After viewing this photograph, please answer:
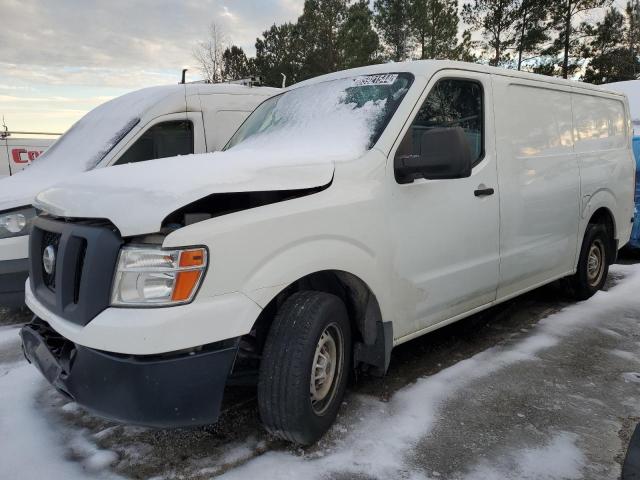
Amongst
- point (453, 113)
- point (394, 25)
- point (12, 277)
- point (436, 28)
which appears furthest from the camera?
point (394, 25)

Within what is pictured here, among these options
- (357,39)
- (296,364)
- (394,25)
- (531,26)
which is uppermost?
(394,25)

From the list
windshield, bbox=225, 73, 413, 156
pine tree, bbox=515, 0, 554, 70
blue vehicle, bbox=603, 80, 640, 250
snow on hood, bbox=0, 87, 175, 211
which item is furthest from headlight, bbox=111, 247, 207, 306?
pine tree, bbox=515, 0, 554, 70

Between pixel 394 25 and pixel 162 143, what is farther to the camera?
pixel 394 25

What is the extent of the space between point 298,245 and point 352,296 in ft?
1.94

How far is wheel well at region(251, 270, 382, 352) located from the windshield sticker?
1.31 m

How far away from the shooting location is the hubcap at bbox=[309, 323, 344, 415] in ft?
8.86

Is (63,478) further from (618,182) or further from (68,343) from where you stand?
(618,182)

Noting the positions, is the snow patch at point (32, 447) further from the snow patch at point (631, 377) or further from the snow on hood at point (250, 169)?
the snow patch at point (631, 377)

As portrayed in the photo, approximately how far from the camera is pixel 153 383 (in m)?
2.19

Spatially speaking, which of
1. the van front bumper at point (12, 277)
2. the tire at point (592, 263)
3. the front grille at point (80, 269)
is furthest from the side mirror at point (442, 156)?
the van front bumper at point (12, 277)

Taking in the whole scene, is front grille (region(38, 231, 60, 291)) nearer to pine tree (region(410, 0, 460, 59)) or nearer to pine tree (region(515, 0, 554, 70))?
pine tree (region(410, 0, 460, 59))

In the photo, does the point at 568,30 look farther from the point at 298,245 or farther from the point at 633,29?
the point at 298,245

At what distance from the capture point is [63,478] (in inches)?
98.3

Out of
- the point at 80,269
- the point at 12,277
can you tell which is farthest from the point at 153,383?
the point at 12,277
